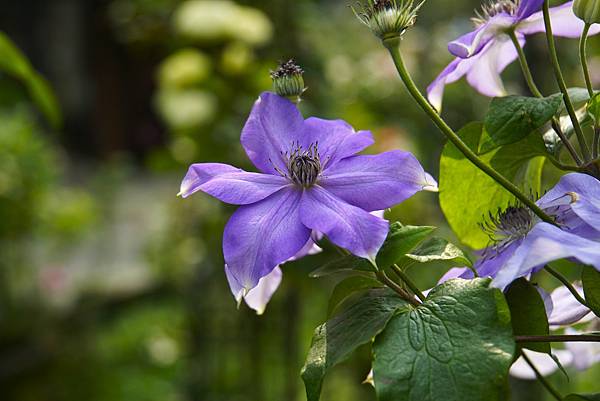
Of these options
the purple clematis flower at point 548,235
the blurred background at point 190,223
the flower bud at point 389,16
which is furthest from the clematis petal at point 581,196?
the blurred background at point 190,223

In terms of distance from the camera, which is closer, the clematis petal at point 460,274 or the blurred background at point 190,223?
the clematis petal at point 460,274

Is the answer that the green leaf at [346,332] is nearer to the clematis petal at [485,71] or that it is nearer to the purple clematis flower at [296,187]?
the purple clematis flower at [296,187]

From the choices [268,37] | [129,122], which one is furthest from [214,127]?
[129,122]

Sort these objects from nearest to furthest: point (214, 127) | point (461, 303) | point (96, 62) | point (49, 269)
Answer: point (461, 303) < point (214, 127) < point (49, 269) < point (96, 62)

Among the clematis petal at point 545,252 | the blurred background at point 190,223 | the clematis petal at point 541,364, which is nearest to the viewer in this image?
the clematis petal at point 545,252

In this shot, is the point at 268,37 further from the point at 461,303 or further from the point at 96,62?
the point at 96,62

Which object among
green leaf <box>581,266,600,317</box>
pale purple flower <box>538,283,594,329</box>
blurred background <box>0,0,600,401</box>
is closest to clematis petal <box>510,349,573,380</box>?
pale purple flower <box>538,283,594,329</box>
